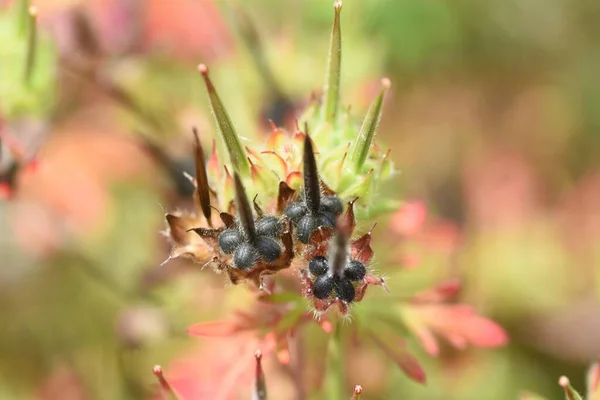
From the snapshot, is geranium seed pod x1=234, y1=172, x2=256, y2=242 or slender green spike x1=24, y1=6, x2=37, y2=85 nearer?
geranium seed pod x1=234, y1=172, x2=256, y2=242

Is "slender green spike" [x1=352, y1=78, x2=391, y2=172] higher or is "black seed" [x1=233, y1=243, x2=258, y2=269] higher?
"slender green spike" [x1=352, y1=78, x2=391, y2=172]

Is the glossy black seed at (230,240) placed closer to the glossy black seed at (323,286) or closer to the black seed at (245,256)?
the black seed at (245,256)

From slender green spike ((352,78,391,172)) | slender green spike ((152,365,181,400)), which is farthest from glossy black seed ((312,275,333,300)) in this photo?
slender green spike ((152,365,181,400))

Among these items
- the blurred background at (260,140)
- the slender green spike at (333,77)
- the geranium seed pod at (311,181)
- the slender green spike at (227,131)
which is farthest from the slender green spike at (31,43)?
the geranium seed pod at (311,181)

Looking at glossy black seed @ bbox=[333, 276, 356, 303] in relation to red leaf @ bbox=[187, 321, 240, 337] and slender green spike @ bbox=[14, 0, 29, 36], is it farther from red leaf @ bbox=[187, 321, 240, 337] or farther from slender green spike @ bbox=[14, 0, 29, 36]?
slender green spike @ bbox=[14, 0, 29, 36]

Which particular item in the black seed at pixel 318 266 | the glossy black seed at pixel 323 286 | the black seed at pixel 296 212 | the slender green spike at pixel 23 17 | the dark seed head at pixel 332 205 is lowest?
the glossy black seed at pixel 323 286

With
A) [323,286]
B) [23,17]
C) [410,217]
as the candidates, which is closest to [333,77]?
[323,286]
